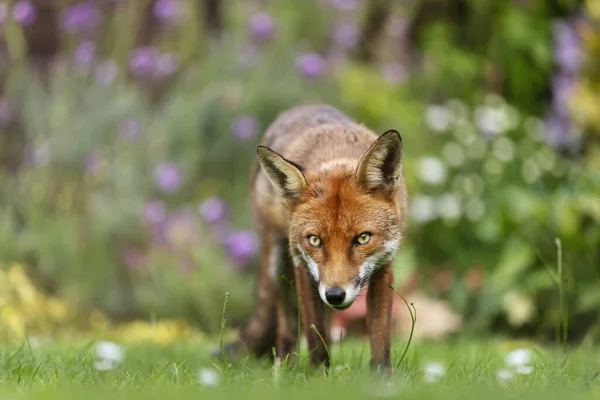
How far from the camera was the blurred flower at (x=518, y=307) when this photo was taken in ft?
25.5

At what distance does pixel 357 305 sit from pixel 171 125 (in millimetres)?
2907

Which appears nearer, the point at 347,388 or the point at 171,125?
the point at 347,388

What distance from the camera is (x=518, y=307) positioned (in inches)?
306

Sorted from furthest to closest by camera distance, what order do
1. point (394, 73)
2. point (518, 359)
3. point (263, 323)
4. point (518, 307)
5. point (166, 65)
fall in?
point (394, 73), point (166, 65), point (518, 307), point (263, 323), point (518, 359)

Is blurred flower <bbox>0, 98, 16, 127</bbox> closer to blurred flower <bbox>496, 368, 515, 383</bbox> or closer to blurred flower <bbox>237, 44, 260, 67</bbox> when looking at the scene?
blurred flower <bbox>237, 44, 260, 67</bbox>

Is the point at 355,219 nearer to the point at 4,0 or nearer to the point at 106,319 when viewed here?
the point at 106,319

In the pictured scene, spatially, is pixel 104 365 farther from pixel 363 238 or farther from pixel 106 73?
pixel 106 73

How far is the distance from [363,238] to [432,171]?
4.98 meters

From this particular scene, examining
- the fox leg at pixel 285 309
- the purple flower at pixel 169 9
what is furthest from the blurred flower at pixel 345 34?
the fox leg at pixel 285 309

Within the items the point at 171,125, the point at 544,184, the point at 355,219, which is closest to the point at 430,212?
the point at 544,184

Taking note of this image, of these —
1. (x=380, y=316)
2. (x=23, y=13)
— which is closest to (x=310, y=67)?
(x=23, y=13)

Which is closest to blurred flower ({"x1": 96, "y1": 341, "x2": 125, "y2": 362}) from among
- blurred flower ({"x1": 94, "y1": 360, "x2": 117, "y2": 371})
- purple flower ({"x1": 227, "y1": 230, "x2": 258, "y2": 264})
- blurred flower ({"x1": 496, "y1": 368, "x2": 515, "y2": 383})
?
blurred flower ({"x1": 94, "y1": 360, "x2": 117, "y2": 371})

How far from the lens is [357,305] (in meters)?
7.76

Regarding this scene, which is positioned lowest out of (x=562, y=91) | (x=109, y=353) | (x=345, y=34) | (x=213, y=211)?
(x=109, y=353)
